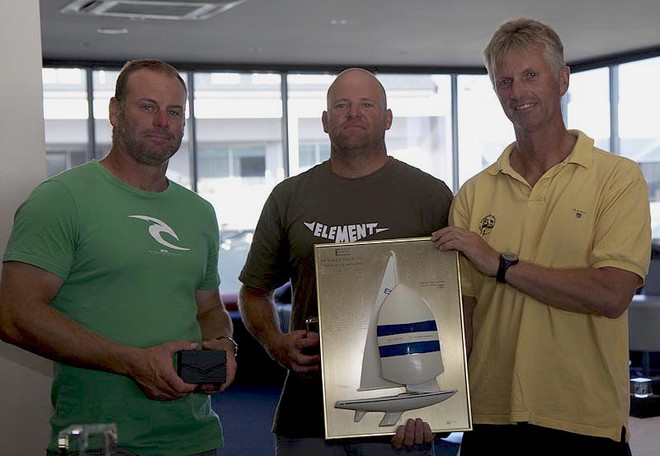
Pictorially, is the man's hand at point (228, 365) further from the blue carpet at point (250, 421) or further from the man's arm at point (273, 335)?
the blue carpet at point (250, 421)

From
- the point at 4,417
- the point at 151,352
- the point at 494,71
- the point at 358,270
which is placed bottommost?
the point at 4,417

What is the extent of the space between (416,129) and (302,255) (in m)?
10.1

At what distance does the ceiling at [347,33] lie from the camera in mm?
8562

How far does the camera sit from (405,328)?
7.88 feet

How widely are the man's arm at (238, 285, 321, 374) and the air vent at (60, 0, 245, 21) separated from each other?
16.6 feet

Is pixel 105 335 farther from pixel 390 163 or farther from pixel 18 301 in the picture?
pixel 390 163

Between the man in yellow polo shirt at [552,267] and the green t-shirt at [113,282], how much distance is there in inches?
27.5

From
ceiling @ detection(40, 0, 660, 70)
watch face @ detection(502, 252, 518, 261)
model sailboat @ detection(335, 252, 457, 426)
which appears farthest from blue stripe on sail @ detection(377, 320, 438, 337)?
ceiling @ detection(40, 0, 660, 70)

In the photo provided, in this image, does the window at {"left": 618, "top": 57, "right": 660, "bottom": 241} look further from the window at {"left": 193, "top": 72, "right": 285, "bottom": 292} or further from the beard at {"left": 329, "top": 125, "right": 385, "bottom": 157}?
the beard at {"left": 329, "top": 125, "right": 385, "bottom": 157}

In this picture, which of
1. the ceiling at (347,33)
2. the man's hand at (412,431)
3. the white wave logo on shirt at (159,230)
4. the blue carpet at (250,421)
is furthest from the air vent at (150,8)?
the man's hand at (412,431)

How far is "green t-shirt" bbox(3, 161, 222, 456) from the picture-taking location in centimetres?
230

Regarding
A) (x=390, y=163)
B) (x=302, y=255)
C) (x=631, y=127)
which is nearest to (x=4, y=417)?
(x=302, y=255)

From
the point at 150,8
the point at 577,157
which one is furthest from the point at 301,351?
the point at 150,8

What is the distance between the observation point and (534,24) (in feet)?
7.81
